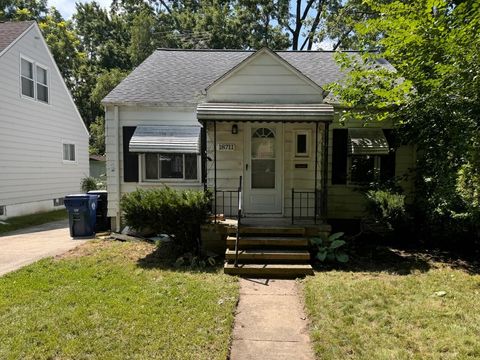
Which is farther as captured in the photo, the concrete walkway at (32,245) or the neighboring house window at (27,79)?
the neighboring house window at (27,79)

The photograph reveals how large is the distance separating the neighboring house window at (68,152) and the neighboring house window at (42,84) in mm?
2447

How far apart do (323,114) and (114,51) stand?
31.0 metres

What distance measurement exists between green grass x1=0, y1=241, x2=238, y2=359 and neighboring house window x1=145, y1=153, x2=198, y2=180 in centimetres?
313

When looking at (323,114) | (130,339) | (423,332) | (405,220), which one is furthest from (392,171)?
(130,339)

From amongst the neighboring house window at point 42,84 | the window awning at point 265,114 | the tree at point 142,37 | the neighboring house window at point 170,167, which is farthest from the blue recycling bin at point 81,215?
the tree at point 142,37

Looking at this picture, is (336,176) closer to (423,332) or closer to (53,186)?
(423,332)

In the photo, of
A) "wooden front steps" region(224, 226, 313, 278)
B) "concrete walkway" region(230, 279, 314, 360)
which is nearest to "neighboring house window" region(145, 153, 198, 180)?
"wooden front steps" region(224, 226, 313, 278)

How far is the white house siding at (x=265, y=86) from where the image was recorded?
8062mm

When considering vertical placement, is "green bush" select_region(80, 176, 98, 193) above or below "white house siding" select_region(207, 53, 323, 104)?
below

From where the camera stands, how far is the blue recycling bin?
8.97 m

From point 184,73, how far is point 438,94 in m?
6.84

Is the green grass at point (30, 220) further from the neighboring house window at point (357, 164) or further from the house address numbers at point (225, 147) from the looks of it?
the neighboring house window at point (357, 164)

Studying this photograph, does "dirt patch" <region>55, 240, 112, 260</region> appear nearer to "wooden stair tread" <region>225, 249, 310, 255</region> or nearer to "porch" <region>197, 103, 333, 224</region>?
"porch" <region>197, 103, 333, 224</region>

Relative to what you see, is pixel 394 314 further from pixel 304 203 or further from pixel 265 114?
pixel 304 203
